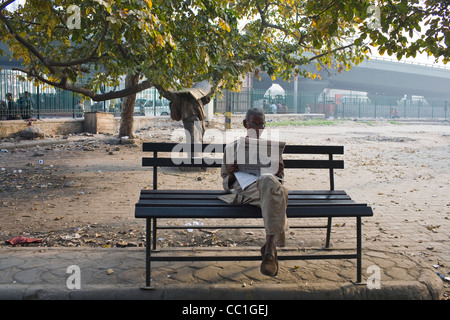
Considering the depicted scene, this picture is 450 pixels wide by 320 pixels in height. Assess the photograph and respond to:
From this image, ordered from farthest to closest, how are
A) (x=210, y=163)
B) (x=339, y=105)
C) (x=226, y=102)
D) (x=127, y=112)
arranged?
(x=339, y=105)
(x=226, y=102)
(x=127, y=112)
(x=210, y=163)

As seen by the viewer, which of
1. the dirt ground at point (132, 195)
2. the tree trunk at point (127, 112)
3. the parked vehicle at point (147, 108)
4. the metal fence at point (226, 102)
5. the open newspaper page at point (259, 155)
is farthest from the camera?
the parked vehicle at point (147, 108)

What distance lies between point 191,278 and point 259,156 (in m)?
1.18

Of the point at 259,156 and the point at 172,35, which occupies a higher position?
the point at 172,35

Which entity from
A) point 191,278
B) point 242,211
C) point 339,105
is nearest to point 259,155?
point 242,211

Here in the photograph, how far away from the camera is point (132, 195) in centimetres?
810

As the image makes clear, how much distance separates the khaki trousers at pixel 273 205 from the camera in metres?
3.72

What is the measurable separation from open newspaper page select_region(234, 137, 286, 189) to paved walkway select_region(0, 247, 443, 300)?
868 millimetres

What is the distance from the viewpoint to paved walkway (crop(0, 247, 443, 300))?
370cm

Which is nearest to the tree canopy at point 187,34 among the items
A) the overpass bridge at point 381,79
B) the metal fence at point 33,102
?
the metal fence at point 33,102

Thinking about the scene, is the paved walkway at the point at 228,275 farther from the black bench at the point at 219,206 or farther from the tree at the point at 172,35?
the tree at the point at 172,35

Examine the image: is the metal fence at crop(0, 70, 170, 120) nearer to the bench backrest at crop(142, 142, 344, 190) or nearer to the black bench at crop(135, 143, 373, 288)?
the bench backrest at crop(142, 142, 344, 190)

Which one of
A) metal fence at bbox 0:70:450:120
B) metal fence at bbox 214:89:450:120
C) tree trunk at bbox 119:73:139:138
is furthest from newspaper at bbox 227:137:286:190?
metal fence at bbox 214:89:450:120

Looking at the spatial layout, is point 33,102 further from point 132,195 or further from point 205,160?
point 205,160
